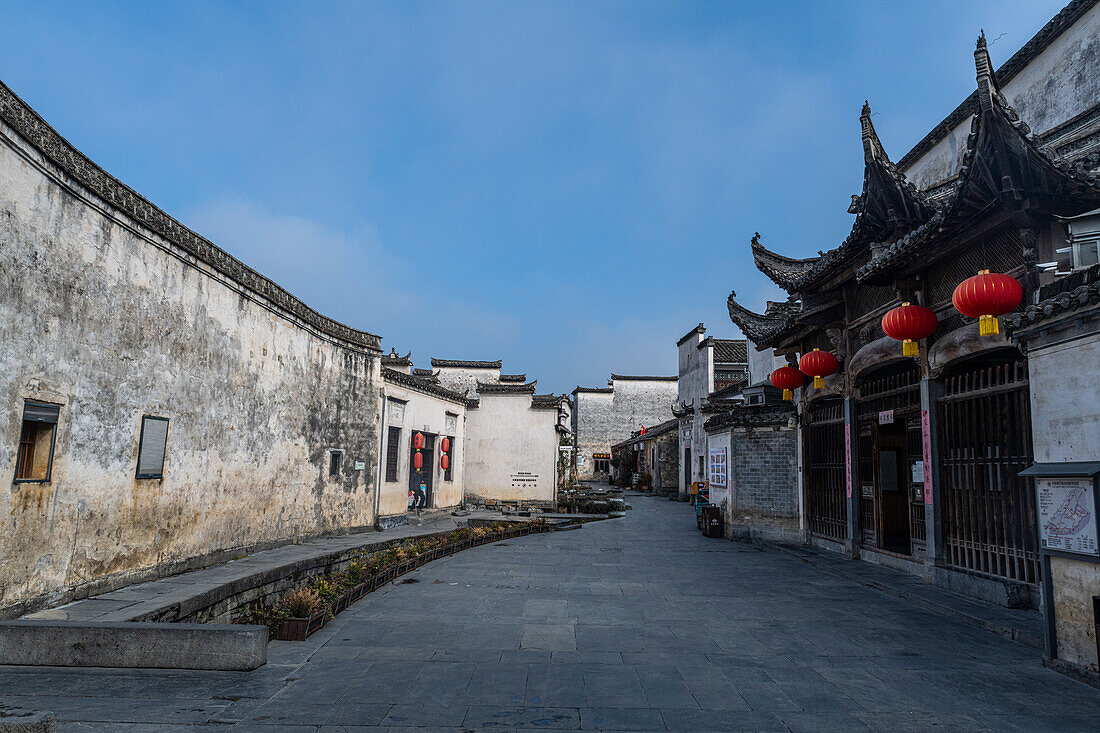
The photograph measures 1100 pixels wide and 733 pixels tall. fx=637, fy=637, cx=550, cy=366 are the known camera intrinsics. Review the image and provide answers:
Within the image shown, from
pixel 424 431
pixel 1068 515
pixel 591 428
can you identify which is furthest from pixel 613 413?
pixel 1068 515

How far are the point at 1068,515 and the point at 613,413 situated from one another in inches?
1804

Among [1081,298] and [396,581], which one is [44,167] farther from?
[1081,298]

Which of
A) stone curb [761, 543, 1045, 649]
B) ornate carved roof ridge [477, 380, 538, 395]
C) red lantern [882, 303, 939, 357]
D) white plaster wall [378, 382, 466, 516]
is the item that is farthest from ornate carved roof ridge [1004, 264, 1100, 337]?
ornate carved roof ridge [477, 380, 538, 395]

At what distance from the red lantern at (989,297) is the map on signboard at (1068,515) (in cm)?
192

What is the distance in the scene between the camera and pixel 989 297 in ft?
22.1

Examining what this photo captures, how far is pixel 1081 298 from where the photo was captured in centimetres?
511

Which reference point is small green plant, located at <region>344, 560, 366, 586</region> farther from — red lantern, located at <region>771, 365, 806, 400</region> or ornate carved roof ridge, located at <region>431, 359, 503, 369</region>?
ornate carved roof ridge, located at <region>431, 359, 503, 369</region>

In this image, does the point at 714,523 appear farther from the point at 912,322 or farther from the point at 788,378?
the point at 912,322

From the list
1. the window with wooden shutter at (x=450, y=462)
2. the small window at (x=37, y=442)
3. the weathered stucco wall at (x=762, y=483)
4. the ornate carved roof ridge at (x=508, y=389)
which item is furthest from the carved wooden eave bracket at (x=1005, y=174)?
the ornate carved roof ridge at (x=508, y=389)

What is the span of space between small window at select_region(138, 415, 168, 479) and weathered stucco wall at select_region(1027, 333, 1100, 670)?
9399mm

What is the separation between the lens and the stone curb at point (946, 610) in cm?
622

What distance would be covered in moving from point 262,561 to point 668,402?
142ft

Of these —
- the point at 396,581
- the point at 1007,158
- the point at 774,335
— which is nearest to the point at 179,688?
the point at 396,581

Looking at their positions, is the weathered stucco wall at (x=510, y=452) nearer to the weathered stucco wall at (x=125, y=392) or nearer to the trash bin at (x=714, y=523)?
the trash bin at (x=714, y=523)
